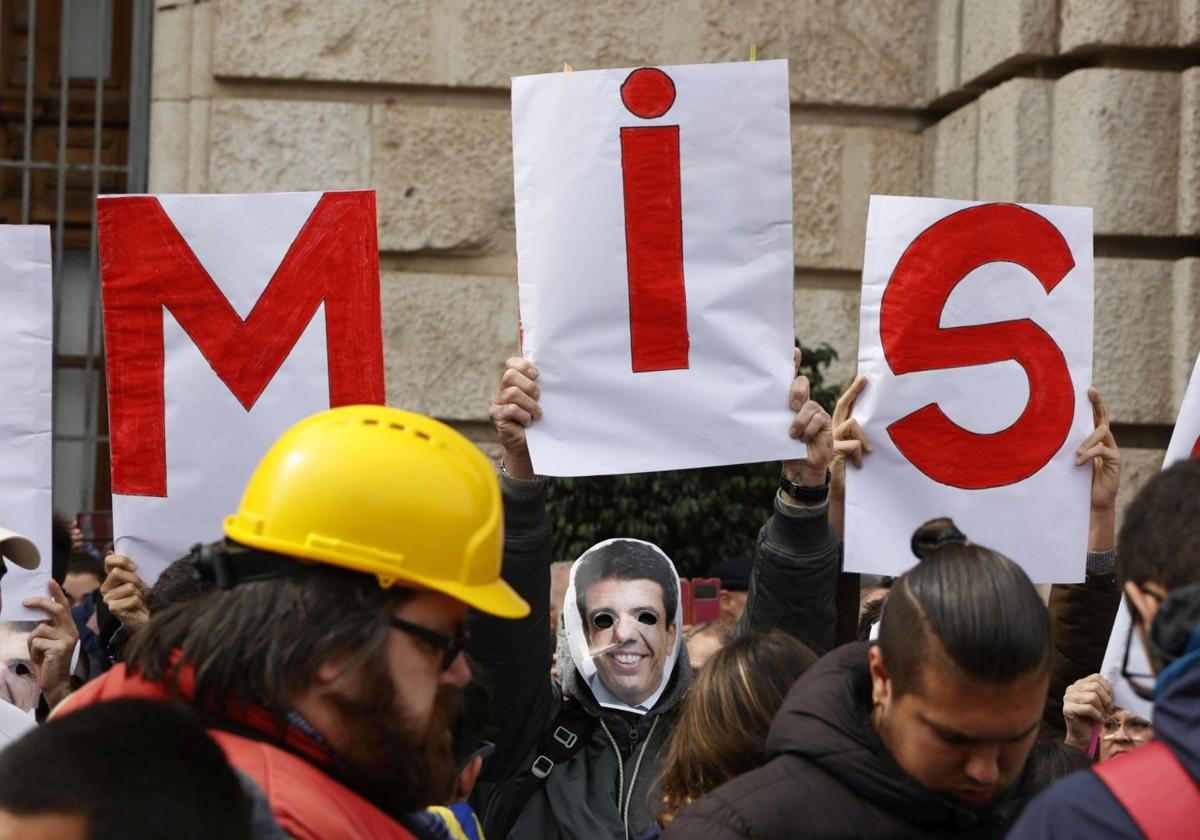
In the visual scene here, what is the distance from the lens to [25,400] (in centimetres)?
352

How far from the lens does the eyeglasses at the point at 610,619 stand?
323 cm

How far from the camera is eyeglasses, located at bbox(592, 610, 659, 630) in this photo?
323 cm

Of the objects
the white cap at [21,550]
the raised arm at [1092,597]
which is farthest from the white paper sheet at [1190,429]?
the white cap at [21,550]

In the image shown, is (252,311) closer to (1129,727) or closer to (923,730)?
(923,730)

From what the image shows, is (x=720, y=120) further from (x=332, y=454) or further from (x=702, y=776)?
(x=332, y=454)

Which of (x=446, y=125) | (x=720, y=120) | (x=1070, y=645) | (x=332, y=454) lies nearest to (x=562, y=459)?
(x=720, y=120)

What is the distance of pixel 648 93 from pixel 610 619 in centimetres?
111

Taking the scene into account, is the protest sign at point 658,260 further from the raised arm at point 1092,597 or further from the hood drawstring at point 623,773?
Result: the raised arm at point 1092,597

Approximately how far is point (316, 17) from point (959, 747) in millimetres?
4506

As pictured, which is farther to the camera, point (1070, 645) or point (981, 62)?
point (981, 62)

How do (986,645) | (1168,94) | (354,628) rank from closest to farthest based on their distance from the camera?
(354,628)
(986,645)
(1168,94)

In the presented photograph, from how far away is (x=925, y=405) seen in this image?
3.43m

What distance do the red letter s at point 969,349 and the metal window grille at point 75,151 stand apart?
3.59 meters

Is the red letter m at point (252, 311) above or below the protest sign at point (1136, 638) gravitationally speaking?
above
